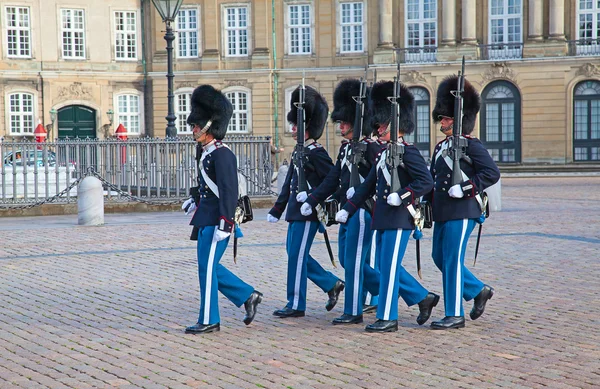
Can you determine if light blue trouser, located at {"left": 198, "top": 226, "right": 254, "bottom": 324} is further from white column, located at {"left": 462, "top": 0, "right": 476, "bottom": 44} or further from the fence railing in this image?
white column, located at {"left": 462, "top": 0, "right": 476, "bottom": 44}

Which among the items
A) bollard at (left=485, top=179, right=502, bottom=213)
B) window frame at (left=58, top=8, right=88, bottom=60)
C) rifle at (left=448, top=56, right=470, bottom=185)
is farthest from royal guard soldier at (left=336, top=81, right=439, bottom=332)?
window frame at (left=58, top=8, right=88, bottom=60)

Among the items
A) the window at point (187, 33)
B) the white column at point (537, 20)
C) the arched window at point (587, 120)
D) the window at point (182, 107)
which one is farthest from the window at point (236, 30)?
the arched window at point (587, 120)

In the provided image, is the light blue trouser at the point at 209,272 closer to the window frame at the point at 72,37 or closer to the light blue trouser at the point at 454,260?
the light blue trouser at the point at 454,260

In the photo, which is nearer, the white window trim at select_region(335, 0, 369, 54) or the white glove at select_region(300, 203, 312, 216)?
the white glove at select_region(300, 203, 312, 216)

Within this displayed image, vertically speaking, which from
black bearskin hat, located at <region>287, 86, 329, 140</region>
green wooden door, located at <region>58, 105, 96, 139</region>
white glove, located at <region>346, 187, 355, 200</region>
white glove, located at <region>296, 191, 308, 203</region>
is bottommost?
white glove, located at <region>296, 191, 308, 203</region>

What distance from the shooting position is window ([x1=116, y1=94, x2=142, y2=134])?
45375mm

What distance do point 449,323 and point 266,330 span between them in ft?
4.77

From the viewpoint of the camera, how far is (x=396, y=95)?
7941 millimetres

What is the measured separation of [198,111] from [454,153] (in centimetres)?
207

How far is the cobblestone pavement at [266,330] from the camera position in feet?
21.1

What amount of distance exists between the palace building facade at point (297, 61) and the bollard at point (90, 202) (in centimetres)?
2452

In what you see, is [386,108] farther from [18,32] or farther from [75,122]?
[18,32]

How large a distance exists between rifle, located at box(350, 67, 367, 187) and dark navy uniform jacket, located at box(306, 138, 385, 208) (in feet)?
0.14

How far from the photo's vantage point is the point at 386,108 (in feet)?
27.0
